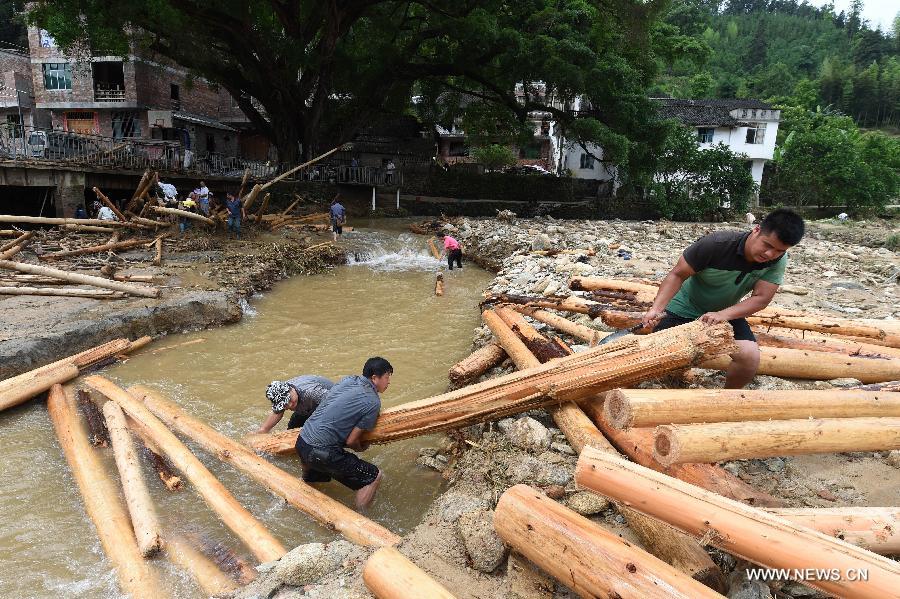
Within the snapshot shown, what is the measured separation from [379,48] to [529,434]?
21050mm

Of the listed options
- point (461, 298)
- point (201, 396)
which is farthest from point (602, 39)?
point (201, 396)

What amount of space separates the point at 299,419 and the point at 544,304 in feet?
11.7

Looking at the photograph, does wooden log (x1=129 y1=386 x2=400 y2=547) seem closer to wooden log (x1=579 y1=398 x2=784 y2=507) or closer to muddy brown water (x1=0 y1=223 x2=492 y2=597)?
muddy brown water (x1=0 y1=223 x2=492 y2=597)

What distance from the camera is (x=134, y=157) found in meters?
19.4

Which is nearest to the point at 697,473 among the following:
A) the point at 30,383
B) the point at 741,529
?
the point at 741,529

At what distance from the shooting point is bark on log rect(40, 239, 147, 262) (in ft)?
37.5

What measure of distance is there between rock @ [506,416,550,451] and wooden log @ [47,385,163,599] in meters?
2.73

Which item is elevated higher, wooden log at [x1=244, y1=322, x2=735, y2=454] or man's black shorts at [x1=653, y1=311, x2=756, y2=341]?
man's black shorts at [x1=653, y1=311, x2=756, y2=341]

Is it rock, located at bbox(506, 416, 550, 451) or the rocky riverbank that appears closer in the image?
the rocky riverbank

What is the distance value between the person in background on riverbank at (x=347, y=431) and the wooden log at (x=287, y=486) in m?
0.25

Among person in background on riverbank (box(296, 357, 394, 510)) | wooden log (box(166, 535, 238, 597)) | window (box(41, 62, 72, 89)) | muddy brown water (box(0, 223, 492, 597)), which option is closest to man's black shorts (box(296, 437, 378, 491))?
person in background on riverbank (box(296, 357, 394, 510))

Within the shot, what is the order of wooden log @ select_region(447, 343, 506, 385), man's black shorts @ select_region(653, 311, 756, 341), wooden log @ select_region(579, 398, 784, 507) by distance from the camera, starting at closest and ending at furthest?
wooden log @ select_region(579, 398, 784, 507)
man's black shorts @ select_region(653, 311, 756, 341)
wooden log @ select_region(447, 343, 506, 385)

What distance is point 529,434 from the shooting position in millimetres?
4336

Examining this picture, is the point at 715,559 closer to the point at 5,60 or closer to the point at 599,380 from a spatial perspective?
the point at 599,380
